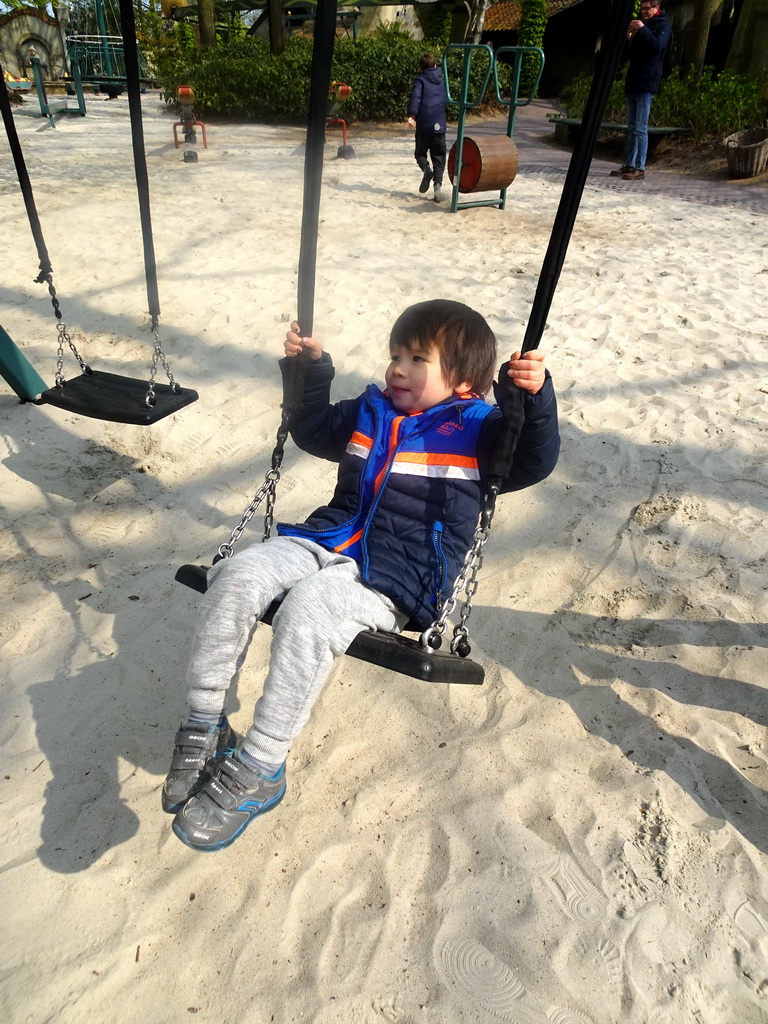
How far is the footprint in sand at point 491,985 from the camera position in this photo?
1580 mm

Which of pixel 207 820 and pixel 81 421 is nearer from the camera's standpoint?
pixel 207 820

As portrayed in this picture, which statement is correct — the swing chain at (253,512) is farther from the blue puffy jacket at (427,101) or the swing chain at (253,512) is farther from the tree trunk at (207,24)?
the tree trunk at (207,24)

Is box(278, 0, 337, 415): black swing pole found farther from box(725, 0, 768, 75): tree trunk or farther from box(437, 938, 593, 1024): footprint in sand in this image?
box(725, 0, 768, 75): tree trunk

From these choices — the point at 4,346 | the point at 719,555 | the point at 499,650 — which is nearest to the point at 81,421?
the point at 4,346

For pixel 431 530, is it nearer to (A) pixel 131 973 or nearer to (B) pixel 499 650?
(B) pixel 499 650

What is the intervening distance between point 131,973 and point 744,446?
135 inches

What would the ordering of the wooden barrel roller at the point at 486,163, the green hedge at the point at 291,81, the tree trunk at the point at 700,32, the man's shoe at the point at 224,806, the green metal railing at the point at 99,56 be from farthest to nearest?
the green metal railing at the point at 99,56 → the green hedge at the point at 291,81 → the tree trunk at the point at 700,32 → the wooden barrel roller at the point at 486,163 → the man's shoe at the point at 224,806

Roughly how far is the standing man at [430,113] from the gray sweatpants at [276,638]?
7455 mm

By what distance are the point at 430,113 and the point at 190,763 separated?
26.7 ft

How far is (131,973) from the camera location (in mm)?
1642

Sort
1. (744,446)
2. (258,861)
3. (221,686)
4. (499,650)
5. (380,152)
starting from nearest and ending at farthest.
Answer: (221,686) → (258,861) → (499,650) → (744,446) → (380,152)

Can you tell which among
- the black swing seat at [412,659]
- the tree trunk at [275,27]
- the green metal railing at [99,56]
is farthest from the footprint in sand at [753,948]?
the green metal railing at [99,56]

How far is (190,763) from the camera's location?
162 centimetres

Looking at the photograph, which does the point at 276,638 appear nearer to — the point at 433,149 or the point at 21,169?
the point at 21,169
